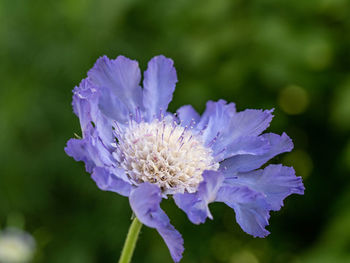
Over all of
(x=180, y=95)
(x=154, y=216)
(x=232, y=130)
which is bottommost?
(x=154, y=216)

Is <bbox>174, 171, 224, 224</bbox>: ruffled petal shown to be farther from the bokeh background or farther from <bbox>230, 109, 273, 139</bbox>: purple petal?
the bokeh background

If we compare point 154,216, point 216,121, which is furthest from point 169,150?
point 154,216

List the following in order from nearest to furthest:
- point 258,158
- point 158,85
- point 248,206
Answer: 1. point 248,206
2. point 258,158
3. point 158,85

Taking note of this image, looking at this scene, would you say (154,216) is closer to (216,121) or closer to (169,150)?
(169,150)

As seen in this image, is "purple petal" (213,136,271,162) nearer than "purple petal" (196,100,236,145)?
Yes

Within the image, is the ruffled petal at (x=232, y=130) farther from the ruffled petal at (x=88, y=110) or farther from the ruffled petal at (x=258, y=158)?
the ruffled petal at (x=88, y=110)

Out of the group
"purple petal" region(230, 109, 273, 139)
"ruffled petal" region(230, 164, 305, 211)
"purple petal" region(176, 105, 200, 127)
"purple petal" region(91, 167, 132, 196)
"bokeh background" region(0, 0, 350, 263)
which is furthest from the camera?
"bokeh background" region(0, 0, 350, 263)

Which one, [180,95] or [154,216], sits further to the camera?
[180,95]

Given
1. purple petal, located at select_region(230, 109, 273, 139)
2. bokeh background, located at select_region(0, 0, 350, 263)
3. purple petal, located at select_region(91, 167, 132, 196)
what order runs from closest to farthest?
purple petal, located at select_region(91, 167, 132, 196)
purple petal, located at select_region(230, 109, 273, 139)
bokeh background, located at select_region(0, 0, 350, 263)

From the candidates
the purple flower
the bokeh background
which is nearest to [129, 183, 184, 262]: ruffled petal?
the purple flower
